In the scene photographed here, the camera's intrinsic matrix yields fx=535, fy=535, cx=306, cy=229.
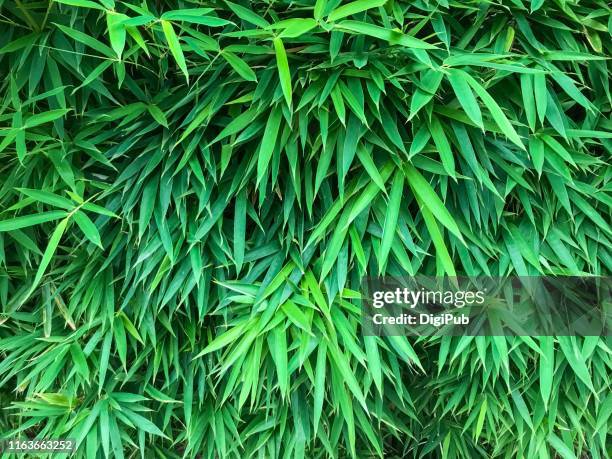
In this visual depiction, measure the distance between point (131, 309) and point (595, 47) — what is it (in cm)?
128

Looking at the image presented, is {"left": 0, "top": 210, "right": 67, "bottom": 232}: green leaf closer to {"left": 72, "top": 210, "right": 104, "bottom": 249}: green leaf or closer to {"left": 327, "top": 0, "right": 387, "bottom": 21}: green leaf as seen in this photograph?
{"left": 72, "top": 210, "right": 104, "bottom": 249}: green leaf

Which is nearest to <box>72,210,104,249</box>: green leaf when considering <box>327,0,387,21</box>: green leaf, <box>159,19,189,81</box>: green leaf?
<box>159,19,189,81</box>: green leaf

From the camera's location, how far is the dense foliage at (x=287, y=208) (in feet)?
3.81

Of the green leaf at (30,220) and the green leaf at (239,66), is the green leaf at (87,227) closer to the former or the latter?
the green leaf at (30,220)

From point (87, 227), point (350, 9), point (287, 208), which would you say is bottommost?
point (87, 227)

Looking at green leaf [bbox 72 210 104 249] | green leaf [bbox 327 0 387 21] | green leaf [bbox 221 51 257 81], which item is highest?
green leaf [bbox 327 0 387 21]

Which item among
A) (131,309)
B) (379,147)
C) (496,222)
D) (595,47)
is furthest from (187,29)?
(595,47)

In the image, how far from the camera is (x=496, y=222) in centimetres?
126

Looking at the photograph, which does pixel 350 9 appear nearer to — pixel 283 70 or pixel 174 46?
pixel 283 70

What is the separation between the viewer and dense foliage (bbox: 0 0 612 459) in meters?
1.16

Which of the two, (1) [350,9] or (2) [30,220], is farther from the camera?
(2) [30,220]

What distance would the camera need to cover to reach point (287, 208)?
125 centimetres

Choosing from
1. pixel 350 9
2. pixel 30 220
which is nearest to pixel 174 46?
pixel 350 9

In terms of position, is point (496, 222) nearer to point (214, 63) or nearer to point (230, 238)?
point (230, 238)
